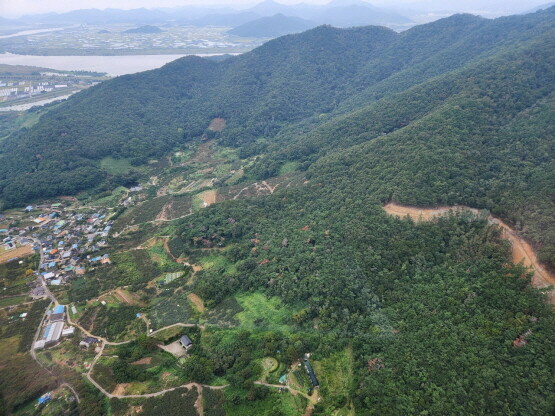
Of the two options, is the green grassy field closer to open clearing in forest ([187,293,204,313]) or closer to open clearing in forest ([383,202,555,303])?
open clearing in forest ([187,293,204,313])

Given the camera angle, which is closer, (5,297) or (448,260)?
(448,260)

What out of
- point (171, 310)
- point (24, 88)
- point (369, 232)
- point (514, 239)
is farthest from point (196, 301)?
point (24, 88)

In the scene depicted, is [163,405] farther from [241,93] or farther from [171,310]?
[241,93]

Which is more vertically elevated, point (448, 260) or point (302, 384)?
point (448, 260)

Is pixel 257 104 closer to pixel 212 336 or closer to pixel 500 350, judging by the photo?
pixel 212 336

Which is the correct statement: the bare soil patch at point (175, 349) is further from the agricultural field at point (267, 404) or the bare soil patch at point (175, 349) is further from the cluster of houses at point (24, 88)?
the cluster of houses at point (24, 88)

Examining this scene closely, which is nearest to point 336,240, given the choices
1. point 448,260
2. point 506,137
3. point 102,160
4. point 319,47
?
point 448,260

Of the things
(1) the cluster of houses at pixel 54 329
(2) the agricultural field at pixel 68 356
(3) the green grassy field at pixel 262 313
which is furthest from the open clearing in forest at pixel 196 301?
(1) the cluster of houses at pixel 54 329

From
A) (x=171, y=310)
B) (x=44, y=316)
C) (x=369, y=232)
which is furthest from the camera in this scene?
(x=369, y=232)
